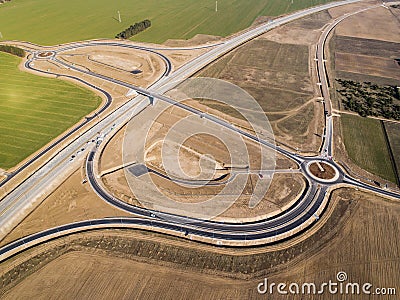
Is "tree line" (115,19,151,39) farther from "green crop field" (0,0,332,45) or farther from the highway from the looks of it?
the highway

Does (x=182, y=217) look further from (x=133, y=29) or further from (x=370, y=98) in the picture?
(x=133, y=29)

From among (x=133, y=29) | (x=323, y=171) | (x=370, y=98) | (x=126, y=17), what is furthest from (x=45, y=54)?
(x=370, y=98)

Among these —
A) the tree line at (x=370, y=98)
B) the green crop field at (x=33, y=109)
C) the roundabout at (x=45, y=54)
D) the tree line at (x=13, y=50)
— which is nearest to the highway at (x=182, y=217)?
the green crop field at (x=33, y=109)

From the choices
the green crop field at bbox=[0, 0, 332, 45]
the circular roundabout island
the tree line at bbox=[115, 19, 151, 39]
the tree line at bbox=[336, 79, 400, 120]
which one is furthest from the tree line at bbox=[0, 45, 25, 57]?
the tree line at bbox=[336, 79, 400, 120]

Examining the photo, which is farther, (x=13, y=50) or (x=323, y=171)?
(x=13, y=50)

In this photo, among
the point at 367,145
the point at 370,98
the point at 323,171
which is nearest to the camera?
the point at 323,171
